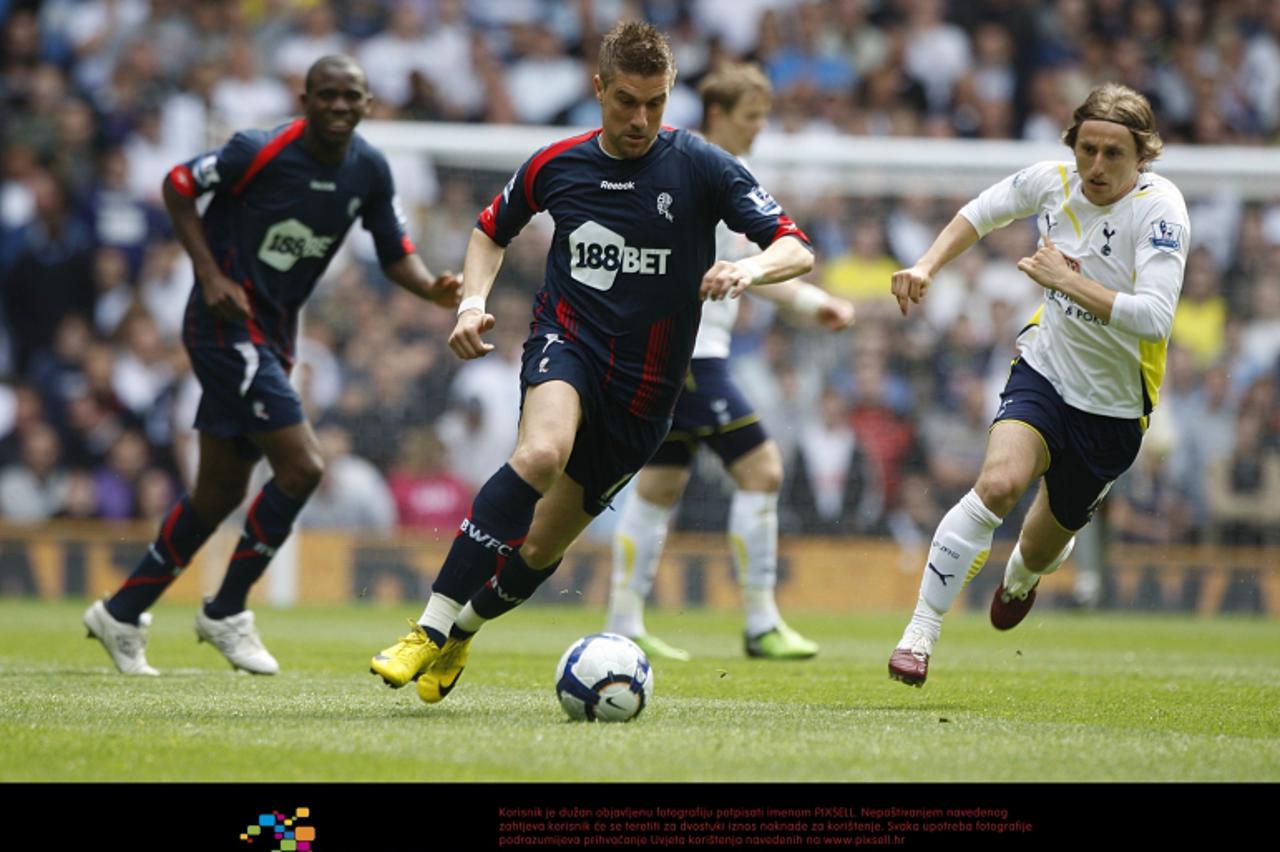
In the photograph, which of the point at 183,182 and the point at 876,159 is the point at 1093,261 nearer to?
the point at 183,182

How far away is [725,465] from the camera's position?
10953mm

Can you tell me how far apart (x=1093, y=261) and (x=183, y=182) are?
4.33 m

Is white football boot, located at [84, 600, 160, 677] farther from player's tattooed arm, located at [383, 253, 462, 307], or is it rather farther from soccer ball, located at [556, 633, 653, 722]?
soccer ball, located at [556, 633, 653, 722]

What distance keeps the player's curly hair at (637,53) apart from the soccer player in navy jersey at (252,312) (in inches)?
92.1

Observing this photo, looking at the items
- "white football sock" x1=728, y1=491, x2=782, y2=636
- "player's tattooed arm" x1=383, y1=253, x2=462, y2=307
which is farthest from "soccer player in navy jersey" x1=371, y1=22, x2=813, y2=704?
"white football sock" x1=728, y1=491, x2=782, y2=636

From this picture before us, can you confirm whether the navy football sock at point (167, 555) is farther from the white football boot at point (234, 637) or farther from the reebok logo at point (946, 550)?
the reebok logo at point (946, 550)

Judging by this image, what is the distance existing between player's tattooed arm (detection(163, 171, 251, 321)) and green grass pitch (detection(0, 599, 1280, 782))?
177cm

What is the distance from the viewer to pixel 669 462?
431 inches

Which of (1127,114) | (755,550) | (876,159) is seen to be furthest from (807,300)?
(876,159)

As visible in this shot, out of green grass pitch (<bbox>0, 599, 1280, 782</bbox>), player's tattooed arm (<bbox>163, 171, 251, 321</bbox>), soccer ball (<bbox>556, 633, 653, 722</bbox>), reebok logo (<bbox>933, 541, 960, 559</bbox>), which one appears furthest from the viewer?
player's tattooed arm (<bbox>163, 171, 251, 321</bbox>)

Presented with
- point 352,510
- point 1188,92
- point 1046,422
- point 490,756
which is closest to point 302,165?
point 1046,422

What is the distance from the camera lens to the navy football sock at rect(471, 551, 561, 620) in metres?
7.11

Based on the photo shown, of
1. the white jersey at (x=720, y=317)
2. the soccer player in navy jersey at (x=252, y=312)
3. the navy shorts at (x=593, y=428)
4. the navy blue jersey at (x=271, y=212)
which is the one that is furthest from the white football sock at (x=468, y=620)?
the white jersey at (x=720, y=317)

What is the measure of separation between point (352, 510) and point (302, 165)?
308 inches
